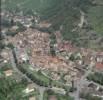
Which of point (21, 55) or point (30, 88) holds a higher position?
point (21, 55)

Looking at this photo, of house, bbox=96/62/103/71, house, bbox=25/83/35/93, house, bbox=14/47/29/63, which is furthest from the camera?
house, bbox=14/47/29/63

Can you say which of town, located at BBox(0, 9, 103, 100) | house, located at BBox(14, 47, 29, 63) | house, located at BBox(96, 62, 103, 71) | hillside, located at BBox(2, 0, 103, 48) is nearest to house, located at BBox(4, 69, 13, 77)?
town, located at BBox(0, 9, 103, 100)

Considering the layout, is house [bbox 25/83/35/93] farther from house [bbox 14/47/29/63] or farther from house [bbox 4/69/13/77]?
house [bbox 14/47/29/63]

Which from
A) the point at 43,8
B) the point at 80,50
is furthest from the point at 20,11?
the point at 80,50

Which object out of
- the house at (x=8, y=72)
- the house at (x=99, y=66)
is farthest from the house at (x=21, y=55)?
the house at (x=99, y=66)

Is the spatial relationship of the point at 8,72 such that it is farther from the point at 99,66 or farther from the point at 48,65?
the point at 99,66

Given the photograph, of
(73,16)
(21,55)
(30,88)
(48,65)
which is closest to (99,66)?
(48,65)

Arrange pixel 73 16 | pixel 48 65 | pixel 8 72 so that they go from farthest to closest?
pixel 73 16 < pixel 48 65 < pixel 8 72

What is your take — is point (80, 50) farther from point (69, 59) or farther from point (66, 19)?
point (66, 19)

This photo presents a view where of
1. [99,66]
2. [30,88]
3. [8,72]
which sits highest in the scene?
[99,66]
